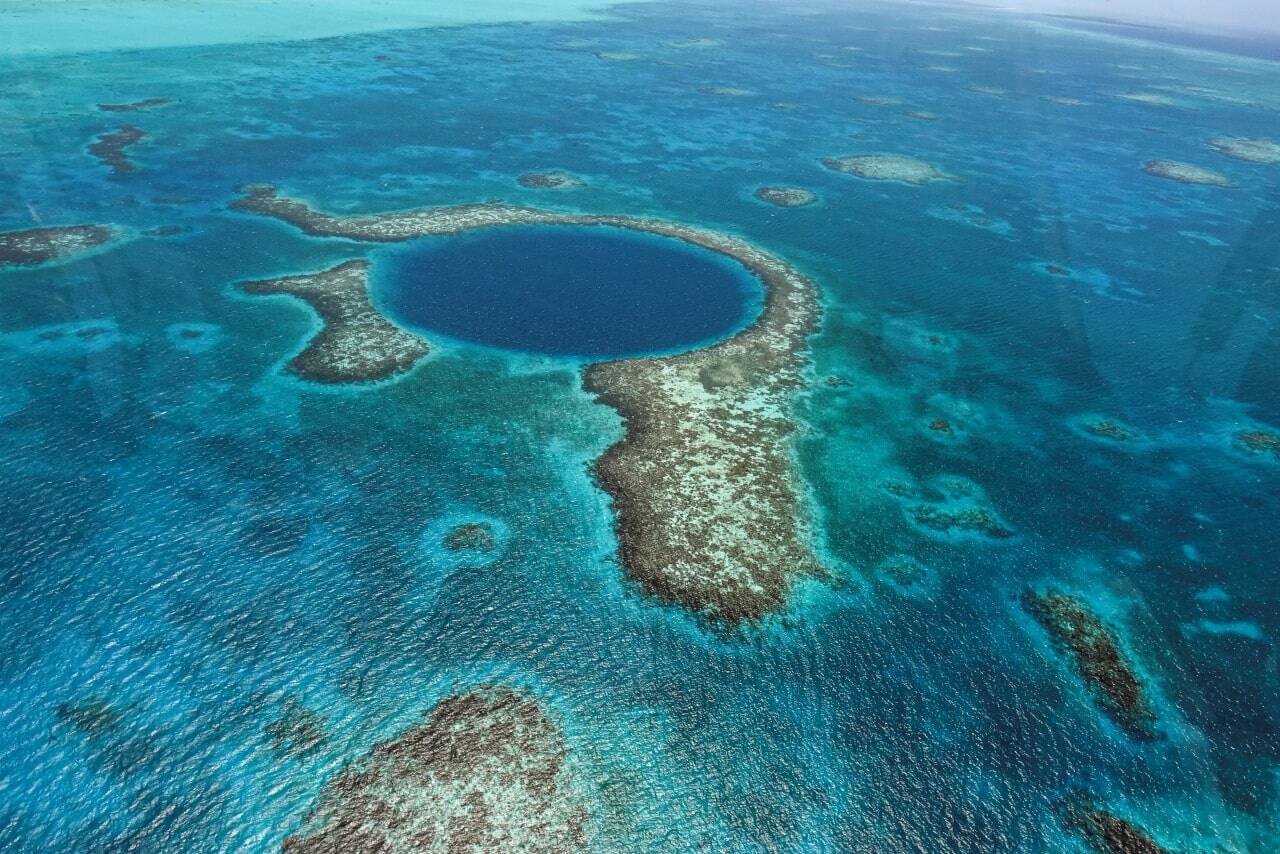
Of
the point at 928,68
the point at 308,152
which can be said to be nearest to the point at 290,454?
the point at 308,152

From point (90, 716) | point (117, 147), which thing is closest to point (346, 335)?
point (90, 716)

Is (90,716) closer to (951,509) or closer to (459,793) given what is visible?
(459,793)

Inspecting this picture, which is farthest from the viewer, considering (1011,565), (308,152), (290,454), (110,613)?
(308,152)

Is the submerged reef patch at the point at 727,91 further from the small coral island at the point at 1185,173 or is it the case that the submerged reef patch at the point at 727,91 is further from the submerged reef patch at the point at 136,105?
the submerged reef patch at the point at 136,105

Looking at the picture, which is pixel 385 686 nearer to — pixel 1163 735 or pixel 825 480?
pixel 825 480

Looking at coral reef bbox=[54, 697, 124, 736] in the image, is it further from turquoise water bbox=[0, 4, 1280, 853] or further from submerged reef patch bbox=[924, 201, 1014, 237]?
submerged reef patch bbox=[924, 201, 1014, 237]

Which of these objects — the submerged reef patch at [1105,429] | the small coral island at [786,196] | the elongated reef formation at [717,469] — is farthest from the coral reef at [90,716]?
the small coral island at [786,196]

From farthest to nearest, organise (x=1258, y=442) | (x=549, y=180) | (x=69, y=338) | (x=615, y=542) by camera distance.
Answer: (x=549, y=180) < (x=69, y=338) < (x=1258, y=442) < (x=615, y=542)
